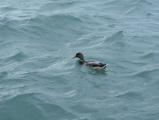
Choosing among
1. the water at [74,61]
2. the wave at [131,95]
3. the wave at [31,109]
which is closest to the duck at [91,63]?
the water at [74,61]

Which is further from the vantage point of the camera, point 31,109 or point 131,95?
point 131,95

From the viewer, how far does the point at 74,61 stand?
2078 cm

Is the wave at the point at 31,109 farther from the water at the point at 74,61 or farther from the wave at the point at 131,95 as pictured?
the wave at the point at 131,95

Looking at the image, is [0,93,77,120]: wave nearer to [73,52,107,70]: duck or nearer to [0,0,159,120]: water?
[0,0,159,120]: water

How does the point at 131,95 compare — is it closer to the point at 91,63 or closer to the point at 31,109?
the point at 91,63

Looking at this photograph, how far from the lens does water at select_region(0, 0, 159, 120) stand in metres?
16.5

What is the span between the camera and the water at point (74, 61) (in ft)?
54.1

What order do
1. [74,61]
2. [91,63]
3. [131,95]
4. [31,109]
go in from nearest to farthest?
[31,109]
[131,95]
[91,63]
[74,61]

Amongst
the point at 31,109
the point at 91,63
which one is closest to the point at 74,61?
the point at 91,63

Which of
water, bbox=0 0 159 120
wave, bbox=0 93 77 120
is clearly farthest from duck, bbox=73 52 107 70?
wave, bbox=0 93 77 120

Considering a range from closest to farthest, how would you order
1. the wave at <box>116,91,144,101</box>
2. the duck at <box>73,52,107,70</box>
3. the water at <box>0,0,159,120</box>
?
1. the water at <box>0,0,159,120</box>
2. the wave at <box>116,91,144,101</box>
3. the duck at <box>73,52,107,70</box>

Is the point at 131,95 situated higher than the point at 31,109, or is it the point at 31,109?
the point at 31,109

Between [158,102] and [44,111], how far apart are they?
3.64 metres

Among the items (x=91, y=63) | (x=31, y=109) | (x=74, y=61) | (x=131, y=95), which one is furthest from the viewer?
(x=74, y=61)
